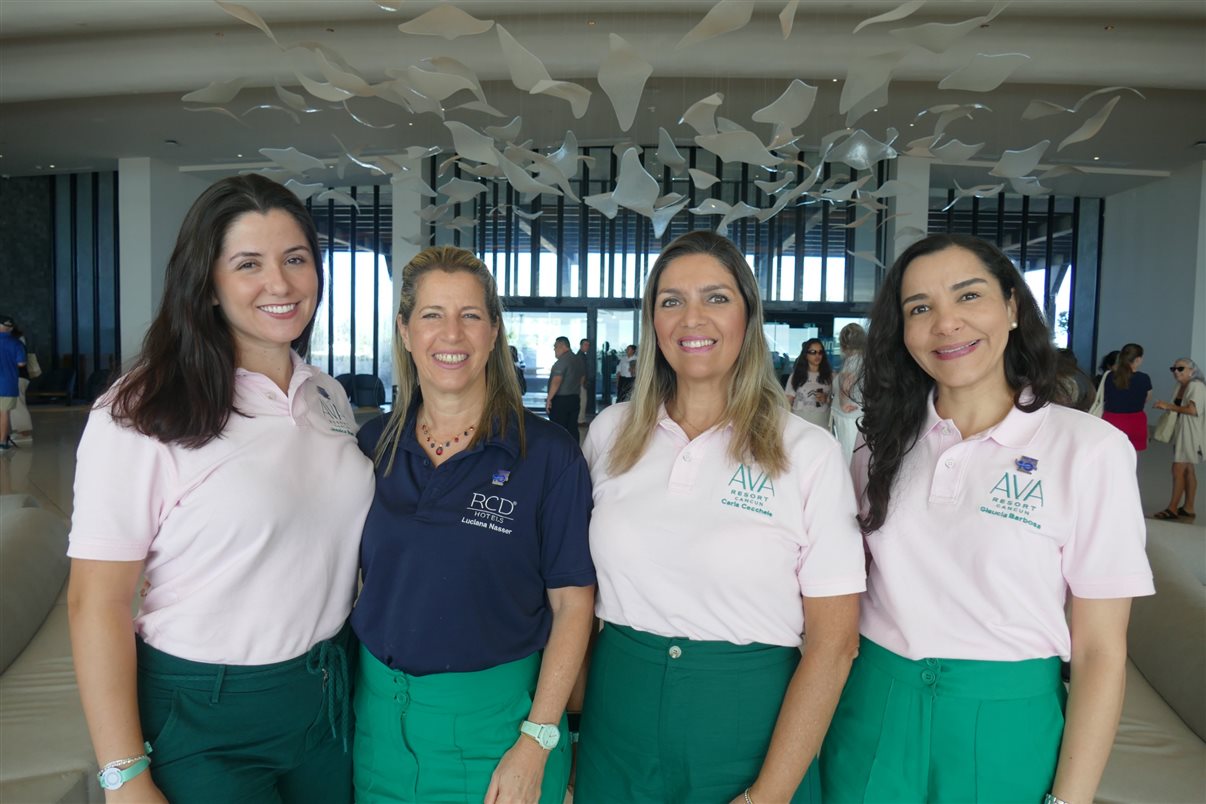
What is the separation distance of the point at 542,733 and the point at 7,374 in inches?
459

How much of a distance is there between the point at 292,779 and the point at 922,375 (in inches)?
70.1

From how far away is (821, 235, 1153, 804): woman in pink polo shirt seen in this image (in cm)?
150

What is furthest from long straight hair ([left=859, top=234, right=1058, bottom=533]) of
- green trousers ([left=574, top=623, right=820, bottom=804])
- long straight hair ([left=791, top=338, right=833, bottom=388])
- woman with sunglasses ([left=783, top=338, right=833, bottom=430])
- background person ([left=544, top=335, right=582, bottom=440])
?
background person ([left=544, top=335, right=582, bottom=440])

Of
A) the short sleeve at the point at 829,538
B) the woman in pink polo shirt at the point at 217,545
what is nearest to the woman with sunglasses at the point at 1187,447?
the short sleeve at the point at 829,538

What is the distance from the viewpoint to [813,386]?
8352 millimetres

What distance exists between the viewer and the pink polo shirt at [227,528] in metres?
1.41

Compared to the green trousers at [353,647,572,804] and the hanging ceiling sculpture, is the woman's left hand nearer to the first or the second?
the green trousers at [353,647,572,804]

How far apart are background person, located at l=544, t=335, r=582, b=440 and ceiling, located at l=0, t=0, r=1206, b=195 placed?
375cm

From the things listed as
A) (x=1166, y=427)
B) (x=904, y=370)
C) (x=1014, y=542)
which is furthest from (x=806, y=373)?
(x=1014, y=542)

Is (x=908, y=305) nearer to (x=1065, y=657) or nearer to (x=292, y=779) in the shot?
(x=1065, y=657)

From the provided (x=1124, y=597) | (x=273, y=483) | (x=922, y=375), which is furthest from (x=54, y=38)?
(x=1124, y=597)

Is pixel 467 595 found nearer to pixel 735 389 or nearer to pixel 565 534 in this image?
pixel 565 534

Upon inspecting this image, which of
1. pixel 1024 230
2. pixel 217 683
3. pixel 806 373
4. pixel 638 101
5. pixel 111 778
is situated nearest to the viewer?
pixel 111 778

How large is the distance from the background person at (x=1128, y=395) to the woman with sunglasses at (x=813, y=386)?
2816mm
